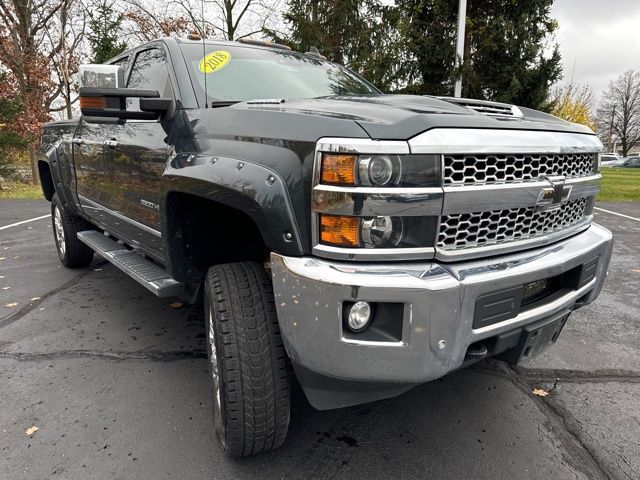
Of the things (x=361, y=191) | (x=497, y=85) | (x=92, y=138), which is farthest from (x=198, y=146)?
(x=497, y=85)

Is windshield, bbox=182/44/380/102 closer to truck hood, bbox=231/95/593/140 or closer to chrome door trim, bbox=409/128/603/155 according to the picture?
truck hood, bbox=231/95/593/140

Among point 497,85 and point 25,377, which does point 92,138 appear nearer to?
point 25,377

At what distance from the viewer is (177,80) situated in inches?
103

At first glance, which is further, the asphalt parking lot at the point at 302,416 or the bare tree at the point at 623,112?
the bare tree at the point at 623,112

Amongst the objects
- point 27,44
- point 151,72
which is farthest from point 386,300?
point 27,44

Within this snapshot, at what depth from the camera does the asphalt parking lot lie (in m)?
2.01

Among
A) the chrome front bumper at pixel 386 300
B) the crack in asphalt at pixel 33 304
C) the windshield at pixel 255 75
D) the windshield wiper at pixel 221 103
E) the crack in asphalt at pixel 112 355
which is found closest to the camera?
the chrome front bumper at pixel 386 300

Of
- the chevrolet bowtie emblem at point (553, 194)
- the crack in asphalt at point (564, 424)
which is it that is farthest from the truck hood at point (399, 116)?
the crack in asphalt at point (564, 424)

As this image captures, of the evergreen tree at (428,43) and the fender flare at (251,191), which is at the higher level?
the evergreen tree at (428,43)

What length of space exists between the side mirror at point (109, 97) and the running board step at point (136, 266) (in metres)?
0.90

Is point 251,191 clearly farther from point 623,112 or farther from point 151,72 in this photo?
point 623,112

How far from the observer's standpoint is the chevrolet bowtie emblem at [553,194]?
1861 mm

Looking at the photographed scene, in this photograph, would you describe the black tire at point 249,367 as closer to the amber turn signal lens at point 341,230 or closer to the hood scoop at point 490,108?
the amber turn signal lens at point 341,230

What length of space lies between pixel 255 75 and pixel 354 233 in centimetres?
165
